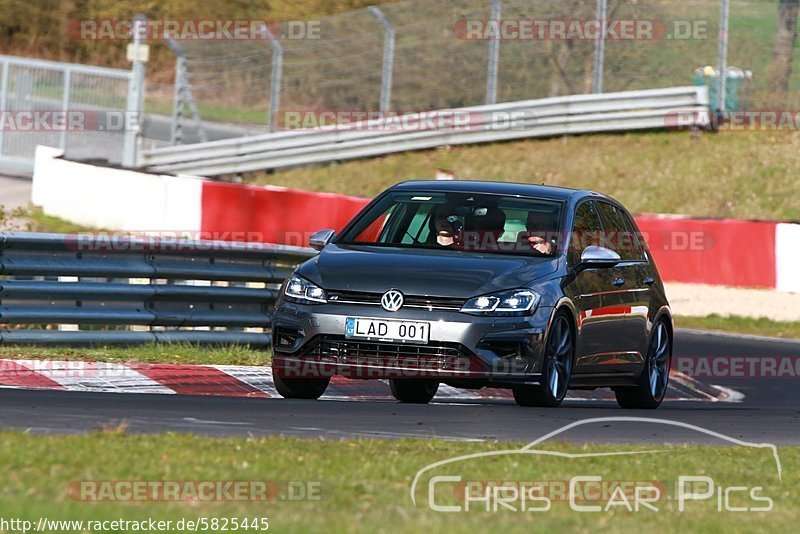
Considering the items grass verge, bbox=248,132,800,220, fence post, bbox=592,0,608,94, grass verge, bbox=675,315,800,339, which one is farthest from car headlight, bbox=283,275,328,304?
fence post, bbox=592,0,608,94

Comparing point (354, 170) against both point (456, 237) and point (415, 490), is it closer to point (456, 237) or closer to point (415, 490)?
point (456, 237)

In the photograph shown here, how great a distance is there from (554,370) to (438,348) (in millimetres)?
930

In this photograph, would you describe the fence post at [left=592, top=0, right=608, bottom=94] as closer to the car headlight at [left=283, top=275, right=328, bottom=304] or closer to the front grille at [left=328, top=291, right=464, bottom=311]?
the car headlight at [left=283, top=275, right=328, bottom=304]

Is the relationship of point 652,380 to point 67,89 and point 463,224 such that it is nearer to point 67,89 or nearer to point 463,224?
point 463,224

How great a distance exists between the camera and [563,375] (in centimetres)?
1009

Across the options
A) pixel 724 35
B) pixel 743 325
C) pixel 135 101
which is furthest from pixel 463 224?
pixel 135 101

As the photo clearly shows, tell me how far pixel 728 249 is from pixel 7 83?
15503mm

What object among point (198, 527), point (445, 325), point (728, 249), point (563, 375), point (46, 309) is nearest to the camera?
point (198, 527)

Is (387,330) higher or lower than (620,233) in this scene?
lower

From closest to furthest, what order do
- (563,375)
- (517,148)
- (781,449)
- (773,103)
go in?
(781,449) → (563,375) → (773,103) → (517,148)

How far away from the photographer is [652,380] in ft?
38.1

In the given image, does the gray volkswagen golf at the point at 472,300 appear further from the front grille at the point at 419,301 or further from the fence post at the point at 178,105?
the fence post at the point at 178,105

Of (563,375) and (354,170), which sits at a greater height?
(354,170)

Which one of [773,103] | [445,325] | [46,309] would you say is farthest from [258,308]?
[773,103]
